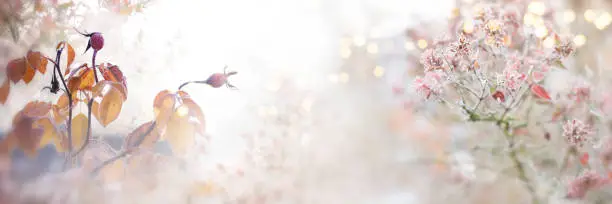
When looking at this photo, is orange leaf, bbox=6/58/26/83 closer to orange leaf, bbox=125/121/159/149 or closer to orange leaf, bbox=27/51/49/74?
orange leaf, bbox=27/51/49/74

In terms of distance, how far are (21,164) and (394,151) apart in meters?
1.41

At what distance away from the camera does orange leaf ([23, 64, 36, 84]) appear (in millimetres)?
513

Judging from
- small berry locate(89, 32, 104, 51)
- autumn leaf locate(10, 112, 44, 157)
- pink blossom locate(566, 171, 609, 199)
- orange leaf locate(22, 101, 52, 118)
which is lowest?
autumn leaf locate(10, 112, 44, 157)

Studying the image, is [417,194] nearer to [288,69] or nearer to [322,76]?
[322,76]

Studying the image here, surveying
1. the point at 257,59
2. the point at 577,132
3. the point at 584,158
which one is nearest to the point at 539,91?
the point at 577,132

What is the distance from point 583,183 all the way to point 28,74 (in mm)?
757

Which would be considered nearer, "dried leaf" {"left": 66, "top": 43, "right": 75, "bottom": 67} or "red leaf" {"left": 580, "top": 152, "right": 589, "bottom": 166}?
"dried leaf" {"left": 66, "top": 43, "right": 75, "bottom": 67}

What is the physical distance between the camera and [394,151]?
1.75m

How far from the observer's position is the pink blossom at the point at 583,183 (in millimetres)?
645

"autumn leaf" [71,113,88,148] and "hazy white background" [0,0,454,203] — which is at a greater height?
"hazy white background" [0,0,454,203]

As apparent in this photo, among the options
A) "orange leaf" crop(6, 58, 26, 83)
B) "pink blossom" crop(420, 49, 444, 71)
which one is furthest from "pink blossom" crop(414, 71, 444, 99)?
"orange leaf" crop(6, 58, 26, 83)

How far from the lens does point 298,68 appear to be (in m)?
1.43

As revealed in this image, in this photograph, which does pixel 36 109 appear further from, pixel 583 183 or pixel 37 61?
pixel 583 183

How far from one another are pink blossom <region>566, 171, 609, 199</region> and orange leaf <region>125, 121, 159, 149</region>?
0.60 meters
